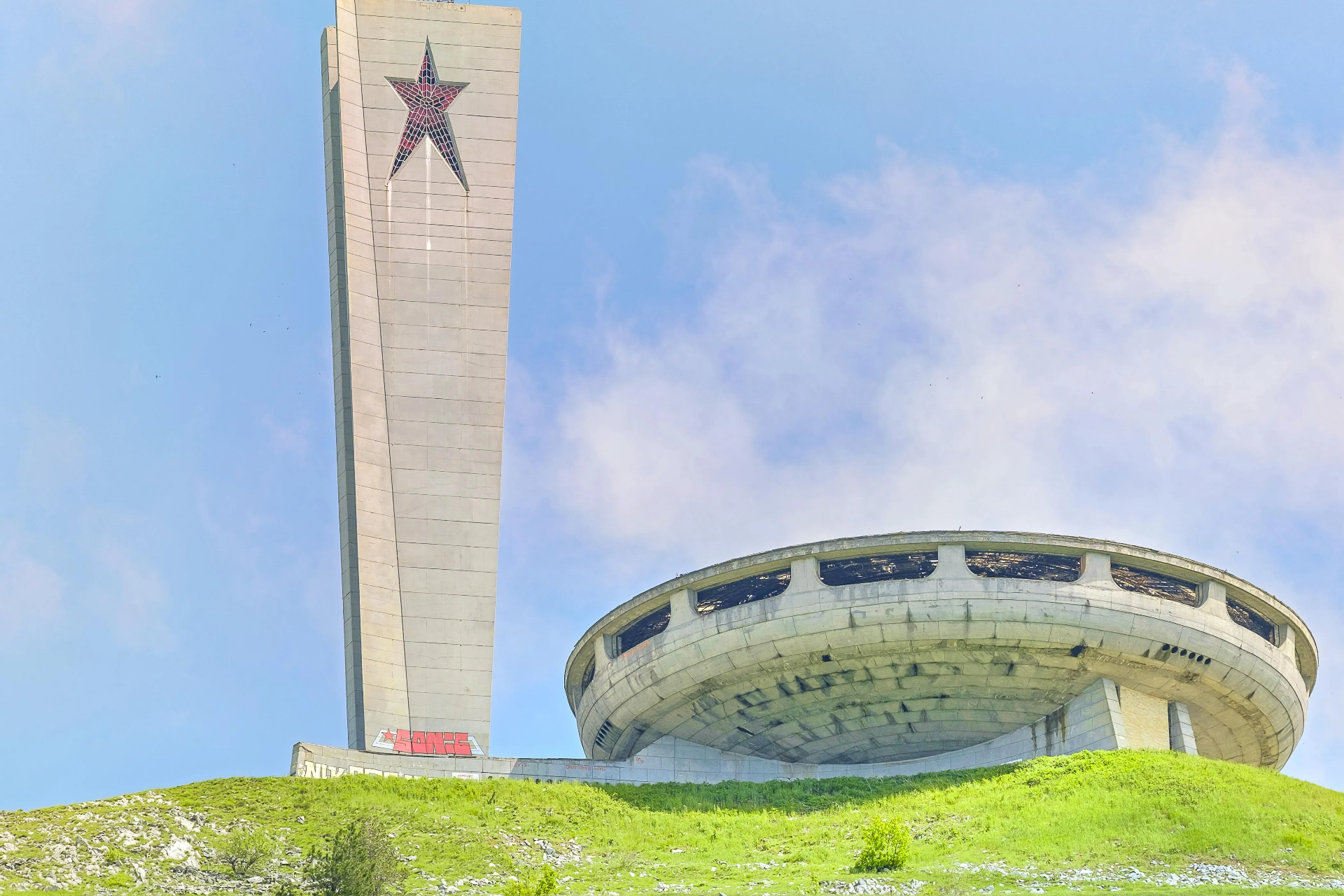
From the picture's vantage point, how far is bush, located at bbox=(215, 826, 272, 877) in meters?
34.9

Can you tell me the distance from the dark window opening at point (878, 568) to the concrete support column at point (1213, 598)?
26.2 feet

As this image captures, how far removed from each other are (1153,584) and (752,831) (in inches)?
584

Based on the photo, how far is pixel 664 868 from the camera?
3719cm

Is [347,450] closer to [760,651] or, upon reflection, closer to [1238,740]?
[760,651]

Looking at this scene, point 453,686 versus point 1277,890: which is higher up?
point 453,686

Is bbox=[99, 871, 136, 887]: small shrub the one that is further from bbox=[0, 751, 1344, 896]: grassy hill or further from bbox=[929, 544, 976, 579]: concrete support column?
bbox=[929, 544, 976, 579]: concrete support column

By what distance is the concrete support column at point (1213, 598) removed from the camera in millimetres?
47406

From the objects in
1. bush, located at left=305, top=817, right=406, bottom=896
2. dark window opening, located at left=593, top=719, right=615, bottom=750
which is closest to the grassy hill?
bush, located at left=305, top=817, right=406, bottom=896

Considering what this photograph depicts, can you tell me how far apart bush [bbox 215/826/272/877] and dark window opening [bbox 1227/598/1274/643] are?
28325mm

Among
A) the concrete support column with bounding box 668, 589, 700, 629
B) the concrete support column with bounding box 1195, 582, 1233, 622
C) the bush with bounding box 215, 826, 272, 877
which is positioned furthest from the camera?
the concrete support column with bounding box 668, 589, 700, 629

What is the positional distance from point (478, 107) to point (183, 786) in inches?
1288

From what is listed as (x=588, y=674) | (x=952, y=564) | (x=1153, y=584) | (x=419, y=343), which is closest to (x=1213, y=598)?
(x=1153, y=584)

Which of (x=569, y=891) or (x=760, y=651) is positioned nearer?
(x=569, y=891)

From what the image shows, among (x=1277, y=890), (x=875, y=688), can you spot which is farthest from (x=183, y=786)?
(x=1277, y=890)
